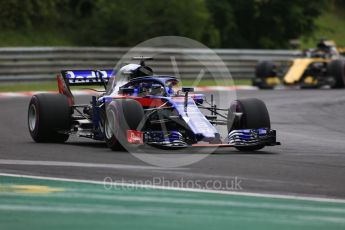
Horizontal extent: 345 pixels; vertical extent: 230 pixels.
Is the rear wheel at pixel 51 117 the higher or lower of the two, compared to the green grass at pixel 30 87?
higher

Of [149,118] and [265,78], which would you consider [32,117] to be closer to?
[149,118]

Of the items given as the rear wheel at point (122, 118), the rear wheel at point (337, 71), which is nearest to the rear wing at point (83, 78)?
the rear wheel at point (122, 118)

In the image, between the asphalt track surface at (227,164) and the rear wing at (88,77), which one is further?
the rear wing at (88,77)

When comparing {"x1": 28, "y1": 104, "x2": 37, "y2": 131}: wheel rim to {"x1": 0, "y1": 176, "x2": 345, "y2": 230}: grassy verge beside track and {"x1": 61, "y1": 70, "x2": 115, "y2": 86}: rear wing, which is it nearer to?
{"x1": 61, "y1": 70, "x2": 115, "y2": 86}: rear wing

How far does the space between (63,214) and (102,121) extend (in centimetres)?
554

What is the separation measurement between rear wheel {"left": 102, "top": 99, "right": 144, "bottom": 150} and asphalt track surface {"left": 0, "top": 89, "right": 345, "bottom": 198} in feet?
0.64

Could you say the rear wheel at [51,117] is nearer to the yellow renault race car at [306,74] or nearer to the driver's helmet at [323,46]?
the yellow renault race car at [306,74]

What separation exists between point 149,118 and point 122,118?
1.89ft

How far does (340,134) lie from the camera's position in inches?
623

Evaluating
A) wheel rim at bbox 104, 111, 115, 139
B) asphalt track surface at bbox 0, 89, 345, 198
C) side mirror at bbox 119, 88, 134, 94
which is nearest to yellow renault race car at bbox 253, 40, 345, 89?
asphalt track surface at bbox 0, 89, 345, 198

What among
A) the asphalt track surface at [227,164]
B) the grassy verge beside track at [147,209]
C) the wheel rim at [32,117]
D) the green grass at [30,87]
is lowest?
the green grass at [30,87]

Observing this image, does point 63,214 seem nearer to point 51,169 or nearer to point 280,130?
point 51,169

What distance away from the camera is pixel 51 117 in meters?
13.9

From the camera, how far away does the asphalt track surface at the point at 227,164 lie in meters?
9.70
